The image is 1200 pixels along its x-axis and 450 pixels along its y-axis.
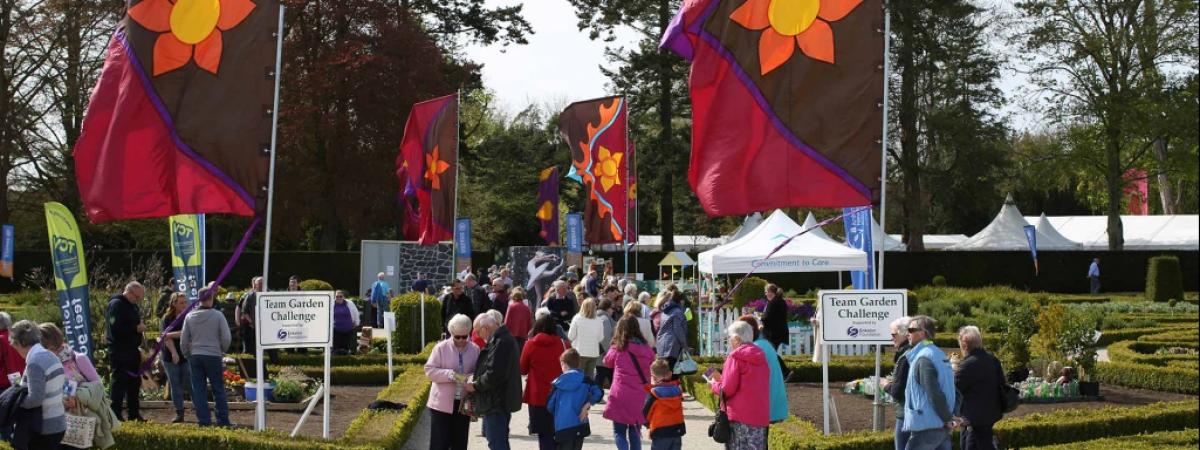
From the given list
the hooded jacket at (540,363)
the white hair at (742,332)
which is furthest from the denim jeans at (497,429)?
the white hair at (742,332)

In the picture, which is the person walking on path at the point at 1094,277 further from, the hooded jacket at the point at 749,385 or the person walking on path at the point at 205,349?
the hooded jacket at the point at 749,385

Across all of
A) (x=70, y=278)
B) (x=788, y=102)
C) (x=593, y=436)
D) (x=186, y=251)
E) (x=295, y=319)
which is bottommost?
(x=593, y=436)

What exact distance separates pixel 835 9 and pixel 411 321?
43.5 ft

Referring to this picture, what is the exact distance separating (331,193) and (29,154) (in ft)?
34.3

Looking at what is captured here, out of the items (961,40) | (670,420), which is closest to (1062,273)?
(961,40)

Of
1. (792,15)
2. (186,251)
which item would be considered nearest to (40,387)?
(792,15)

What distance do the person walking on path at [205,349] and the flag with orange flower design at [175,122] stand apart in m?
1.32

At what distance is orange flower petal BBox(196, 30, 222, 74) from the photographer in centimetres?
1175

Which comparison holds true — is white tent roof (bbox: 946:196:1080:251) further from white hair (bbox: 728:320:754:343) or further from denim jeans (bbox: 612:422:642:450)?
white hair (bbox: 728:320:754:343)

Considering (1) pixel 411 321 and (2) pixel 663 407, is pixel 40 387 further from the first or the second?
(1) pixel 411 321

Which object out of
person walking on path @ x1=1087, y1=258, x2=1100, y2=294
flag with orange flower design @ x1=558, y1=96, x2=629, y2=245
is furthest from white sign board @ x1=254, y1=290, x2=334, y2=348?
person walking on path @ x1=1087, y1=258, x2=1100, y2=294

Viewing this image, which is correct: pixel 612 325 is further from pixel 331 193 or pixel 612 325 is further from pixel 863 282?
pixel 331 193

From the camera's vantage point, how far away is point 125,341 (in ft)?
42.7

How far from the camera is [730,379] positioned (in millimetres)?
9664
